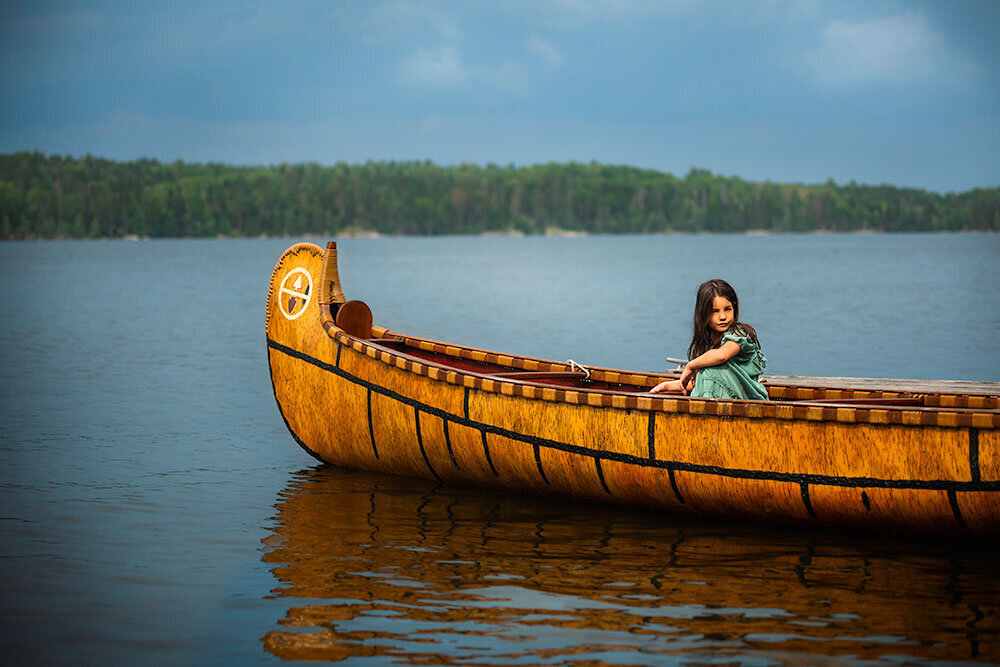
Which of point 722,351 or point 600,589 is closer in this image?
point 600,589

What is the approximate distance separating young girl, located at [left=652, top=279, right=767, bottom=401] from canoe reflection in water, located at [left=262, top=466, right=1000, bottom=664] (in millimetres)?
1118

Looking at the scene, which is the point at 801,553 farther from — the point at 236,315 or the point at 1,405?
the point at 236,315

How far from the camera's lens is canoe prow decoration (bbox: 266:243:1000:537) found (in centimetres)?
848

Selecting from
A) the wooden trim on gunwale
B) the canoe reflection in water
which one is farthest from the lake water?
the wooden trim on gunwale

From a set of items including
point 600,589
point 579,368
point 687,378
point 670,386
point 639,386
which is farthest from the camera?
point 579,368

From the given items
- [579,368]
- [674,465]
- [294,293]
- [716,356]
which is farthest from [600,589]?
[294,293]

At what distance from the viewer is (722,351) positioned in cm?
938

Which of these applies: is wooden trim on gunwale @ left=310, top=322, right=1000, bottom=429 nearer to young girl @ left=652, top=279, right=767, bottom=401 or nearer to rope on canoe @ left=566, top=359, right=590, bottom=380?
rope on canoe @ left=566, top=359, right=590, bottom=380

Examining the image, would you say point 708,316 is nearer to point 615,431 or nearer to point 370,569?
point 615,431

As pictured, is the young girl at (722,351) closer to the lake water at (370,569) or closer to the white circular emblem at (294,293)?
the lake water at (370,569)

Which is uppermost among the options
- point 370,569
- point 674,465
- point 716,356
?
point 716,356

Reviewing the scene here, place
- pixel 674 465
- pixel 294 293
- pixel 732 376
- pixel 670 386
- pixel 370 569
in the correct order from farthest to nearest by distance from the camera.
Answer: pixel 294 293 < pixel 670 386 < pixel 732 376 < pixel 674 465 < pixel 370 569

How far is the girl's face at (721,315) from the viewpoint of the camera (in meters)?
9.42

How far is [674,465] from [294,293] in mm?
4348
